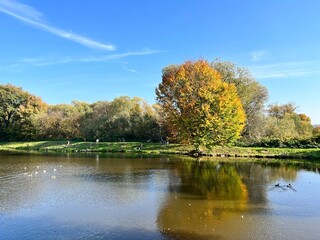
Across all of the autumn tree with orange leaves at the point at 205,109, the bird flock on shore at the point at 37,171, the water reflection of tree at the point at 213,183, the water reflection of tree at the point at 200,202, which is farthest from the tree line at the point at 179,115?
the bird flock on shore at the point at 37,171

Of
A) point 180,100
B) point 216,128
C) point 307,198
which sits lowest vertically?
point 307,198

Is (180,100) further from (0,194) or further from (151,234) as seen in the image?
(151,234)

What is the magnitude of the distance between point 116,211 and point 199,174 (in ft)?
47.0

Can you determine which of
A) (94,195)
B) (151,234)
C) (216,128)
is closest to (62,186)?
(94,195)

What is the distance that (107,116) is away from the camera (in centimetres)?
7088

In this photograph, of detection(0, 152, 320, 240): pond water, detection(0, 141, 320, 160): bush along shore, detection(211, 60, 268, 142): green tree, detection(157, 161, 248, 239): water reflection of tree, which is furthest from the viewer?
detection(211, 60, 268, 142): green tree

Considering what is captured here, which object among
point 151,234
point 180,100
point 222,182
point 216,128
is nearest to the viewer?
point 151,234

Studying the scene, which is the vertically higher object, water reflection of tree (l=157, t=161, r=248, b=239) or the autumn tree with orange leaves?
the autumn tree with orange leaves

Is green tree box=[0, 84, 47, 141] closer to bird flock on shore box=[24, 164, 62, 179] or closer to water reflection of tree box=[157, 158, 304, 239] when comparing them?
bird flock on shore box=[24, 164, 62, 179]

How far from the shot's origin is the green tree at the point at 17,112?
3031 inches

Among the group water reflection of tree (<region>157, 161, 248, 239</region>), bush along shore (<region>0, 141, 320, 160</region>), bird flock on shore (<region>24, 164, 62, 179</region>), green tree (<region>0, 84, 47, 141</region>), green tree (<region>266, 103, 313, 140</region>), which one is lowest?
water reflection of tree (<region>157, 161, 248, 239</region>)

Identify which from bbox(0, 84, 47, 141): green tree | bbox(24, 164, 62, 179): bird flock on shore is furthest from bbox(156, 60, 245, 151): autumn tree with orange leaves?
bbox(0, 84, 47, 141): green tree

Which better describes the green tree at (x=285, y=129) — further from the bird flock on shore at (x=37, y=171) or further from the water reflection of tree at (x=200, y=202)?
the bird flock on shore at (x=37, y=171)

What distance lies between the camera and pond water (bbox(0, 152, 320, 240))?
13.4 m
